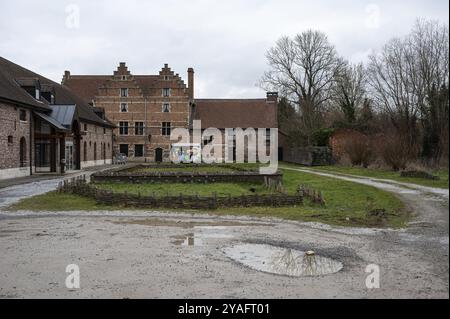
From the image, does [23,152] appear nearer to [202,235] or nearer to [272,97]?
[202,235]

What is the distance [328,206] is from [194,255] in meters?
9.30

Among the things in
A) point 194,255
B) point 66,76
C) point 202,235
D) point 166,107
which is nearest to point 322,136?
point 166,107

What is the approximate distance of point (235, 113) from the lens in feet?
213

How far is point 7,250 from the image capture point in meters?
10.0

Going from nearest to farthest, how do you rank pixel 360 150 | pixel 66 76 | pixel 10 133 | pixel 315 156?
1. pixel 10 133
2. pixel 360 150
3. pixel 315 156
4. pixel 66 76

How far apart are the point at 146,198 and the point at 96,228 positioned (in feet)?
14.7

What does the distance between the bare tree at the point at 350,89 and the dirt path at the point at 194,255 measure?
41968 mm

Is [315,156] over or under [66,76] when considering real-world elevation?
under

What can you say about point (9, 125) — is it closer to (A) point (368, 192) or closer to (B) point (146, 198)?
(B) point (146, 198)

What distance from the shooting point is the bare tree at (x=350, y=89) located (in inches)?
2204

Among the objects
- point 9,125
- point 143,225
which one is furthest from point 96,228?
point 9,125

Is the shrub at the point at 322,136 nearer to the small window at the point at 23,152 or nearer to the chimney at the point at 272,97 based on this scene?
the chimney at the point at 272,97

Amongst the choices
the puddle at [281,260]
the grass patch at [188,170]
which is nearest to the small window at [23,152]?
the grass patch at [188,170]

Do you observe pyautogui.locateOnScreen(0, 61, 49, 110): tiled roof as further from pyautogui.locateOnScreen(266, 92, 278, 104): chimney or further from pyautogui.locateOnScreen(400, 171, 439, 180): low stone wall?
pyautogui.locateOnScreen(266, 92, 278, 104): chimney
